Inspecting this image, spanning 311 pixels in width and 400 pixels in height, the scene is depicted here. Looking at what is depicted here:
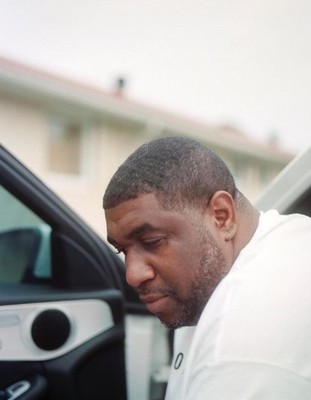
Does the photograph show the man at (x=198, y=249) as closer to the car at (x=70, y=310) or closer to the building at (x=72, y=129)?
the car at (x=70, y=310)

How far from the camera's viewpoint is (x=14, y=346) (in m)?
2.11

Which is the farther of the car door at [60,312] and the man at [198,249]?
the car door at [60,312]

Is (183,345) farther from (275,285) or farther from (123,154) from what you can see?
(123,154)

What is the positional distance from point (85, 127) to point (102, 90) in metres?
1.96

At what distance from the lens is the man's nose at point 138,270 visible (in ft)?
5.27

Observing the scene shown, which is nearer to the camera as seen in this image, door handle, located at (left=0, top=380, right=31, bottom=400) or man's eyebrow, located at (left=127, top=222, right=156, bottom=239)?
man's eyebrow, located at (left=127, top=222, right=156, bottom=239)

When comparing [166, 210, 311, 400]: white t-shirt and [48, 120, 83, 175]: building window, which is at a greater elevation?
[166, 210, 311, 400]: white t-shirt

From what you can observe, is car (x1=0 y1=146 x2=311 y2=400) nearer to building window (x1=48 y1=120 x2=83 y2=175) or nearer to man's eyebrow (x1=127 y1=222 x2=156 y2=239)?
man's eyebrow (x1=127 y1=222 x2=156 y2=239)

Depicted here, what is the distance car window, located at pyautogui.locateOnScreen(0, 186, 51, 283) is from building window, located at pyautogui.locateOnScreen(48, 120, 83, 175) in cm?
1112

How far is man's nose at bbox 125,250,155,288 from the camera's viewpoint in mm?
1606

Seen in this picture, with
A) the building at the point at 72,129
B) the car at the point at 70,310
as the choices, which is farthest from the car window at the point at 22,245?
the building at the point at 72,129

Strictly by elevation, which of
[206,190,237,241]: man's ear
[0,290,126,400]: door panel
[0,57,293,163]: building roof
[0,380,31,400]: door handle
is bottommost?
[0,57,293,163]: building roof

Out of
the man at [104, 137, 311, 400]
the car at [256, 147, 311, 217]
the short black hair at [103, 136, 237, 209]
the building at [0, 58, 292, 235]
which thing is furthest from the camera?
the building at [0, 58, 292, 235]

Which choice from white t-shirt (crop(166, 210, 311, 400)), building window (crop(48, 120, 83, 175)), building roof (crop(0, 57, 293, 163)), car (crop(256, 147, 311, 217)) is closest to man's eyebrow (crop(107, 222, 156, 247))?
white t-shirt (crop(166, 210, 311, 400))
